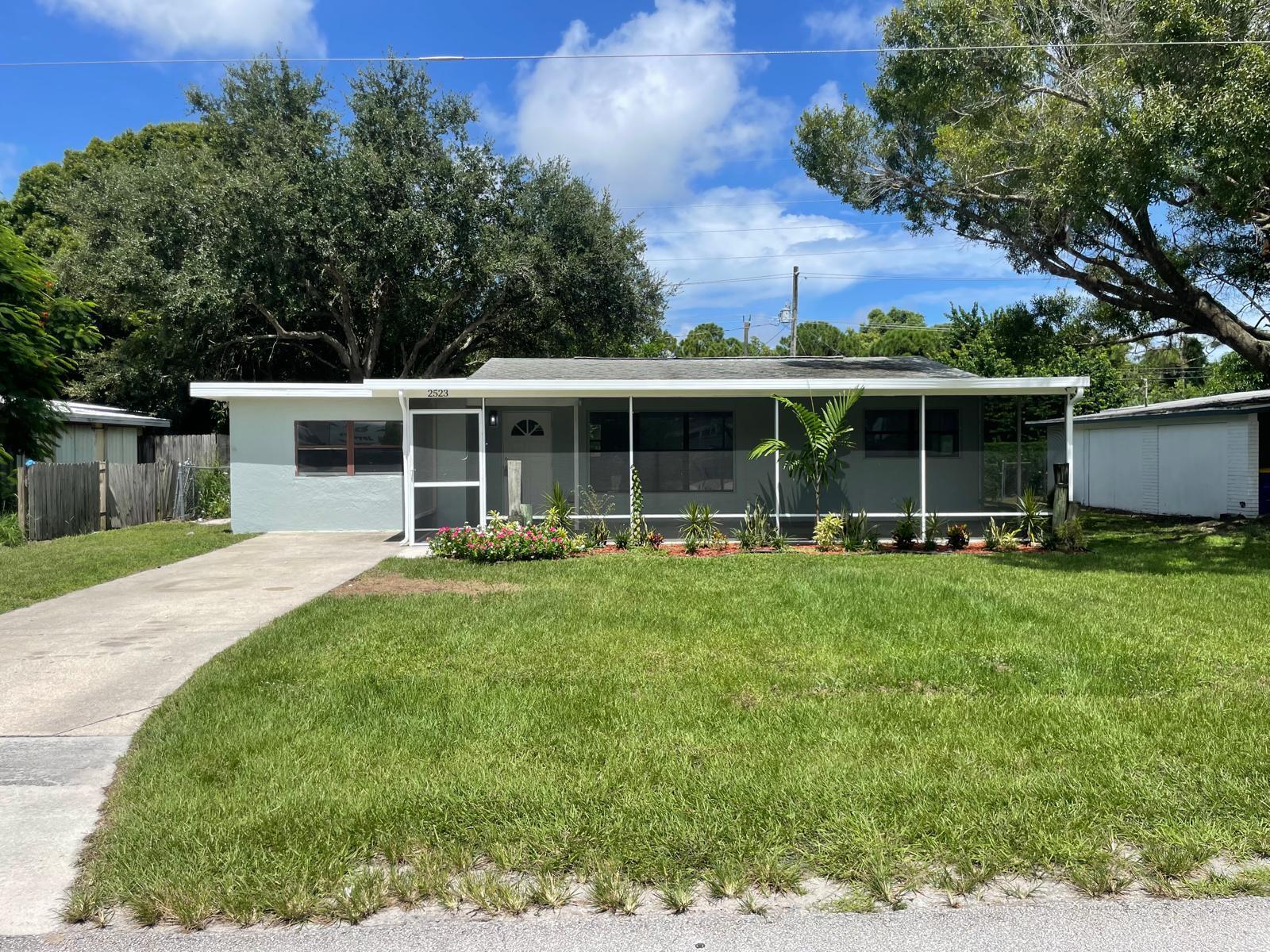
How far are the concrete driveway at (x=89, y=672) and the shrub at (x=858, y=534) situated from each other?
6758 millimetres

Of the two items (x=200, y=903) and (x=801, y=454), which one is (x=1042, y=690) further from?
(x=801, y=454)

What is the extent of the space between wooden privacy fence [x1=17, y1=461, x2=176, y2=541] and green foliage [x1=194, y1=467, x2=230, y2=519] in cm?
53

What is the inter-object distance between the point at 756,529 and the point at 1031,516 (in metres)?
4.06

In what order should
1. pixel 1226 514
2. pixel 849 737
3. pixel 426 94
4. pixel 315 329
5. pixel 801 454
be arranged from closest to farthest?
pixel 849 737
pixel 801 454
pixel 1226 514
pixel 426 94
pixel 315 329

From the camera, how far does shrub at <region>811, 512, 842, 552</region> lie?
1296cm

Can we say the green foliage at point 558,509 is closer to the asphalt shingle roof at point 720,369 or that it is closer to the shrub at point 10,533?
the asphalt shingle roof at point 720,369

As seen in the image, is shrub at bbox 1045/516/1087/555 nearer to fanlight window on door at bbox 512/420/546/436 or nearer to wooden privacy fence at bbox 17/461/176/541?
→ fanlight window on door at bbox 512/420/546/436

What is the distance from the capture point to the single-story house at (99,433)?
18.0 meters

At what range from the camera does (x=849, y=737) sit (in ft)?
15.0

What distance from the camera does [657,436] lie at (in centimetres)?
1399

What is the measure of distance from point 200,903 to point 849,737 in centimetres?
305

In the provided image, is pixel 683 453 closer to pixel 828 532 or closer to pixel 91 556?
pixel 828 532

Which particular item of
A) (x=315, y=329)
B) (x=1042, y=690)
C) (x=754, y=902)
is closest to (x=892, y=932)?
(x=754, y=902)

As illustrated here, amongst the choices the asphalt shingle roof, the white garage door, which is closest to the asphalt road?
the asphalt shingle roof
